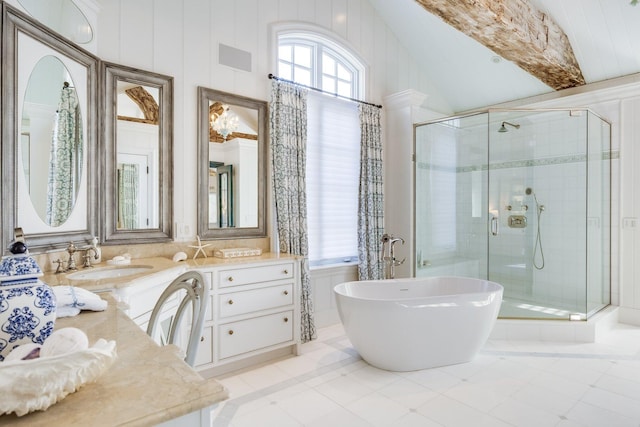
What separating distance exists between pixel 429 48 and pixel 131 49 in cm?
344

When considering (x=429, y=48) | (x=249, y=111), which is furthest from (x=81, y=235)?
(x=429, y=48)

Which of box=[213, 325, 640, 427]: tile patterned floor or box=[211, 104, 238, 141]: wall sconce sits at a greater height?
box=[211, 104, 238, 141]: wall sconce

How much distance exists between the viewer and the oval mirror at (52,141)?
1900mm

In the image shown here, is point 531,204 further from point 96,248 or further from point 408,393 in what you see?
point 96,248

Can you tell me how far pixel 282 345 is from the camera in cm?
294

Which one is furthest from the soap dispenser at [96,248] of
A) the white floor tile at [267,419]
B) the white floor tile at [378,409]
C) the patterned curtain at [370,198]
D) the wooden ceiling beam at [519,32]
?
the wooden ceiling beam at [519,32]

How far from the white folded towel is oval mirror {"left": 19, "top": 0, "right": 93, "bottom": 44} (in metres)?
1.62

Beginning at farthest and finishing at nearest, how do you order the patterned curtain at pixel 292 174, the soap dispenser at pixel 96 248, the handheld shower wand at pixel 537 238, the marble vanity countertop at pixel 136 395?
the handheld shower wand at pixel 537 238
the patterned curtain at pixel 292 174
the soap dispenser at pixel 96 248
the marble vanity countertop at pixel 136 395

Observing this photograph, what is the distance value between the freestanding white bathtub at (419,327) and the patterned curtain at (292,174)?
61 cm

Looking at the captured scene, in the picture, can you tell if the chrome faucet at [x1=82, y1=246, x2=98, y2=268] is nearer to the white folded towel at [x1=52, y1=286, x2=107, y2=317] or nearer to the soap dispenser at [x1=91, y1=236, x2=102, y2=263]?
the soap dispenser at [x1=91, y1=236, x2=102, y2=263]

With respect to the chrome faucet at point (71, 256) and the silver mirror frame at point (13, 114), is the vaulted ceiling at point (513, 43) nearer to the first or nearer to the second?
the silver mirror frame at point (13, 114)

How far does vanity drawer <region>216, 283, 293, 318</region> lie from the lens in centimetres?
262


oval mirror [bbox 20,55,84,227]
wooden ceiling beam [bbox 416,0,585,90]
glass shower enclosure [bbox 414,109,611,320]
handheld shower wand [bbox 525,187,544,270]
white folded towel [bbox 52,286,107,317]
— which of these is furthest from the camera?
handheld shower wand [bbox 525,187,544,270]

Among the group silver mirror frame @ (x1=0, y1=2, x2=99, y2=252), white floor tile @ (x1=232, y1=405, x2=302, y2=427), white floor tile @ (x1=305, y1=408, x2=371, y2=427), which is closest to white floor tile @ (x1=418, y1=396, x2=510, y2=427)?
white floor tile @ (x1=305, y1=408, x2=371, y2=427)
